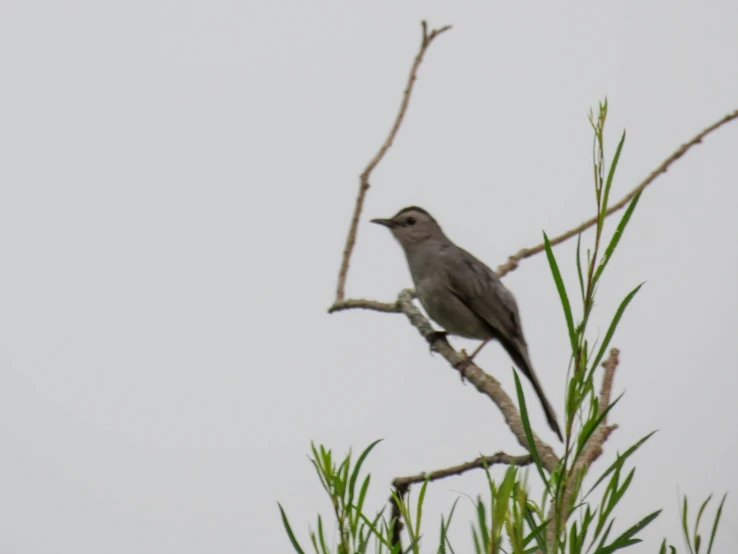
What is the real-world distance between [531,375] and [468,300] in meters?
0.91

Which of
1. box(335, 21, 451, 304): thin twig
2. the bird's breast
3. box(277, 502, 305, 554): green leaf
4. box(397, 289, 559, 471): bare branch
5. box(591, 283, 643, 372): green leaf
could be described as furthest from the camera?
the bird's breast

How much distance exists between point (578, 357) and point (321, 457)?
1.70 ft

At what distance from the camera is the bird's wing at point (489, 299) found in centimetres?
774

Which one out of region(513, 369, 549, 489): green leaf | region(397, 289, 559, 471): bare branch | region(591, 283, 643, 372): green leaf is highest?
region(397, 289, 559, 471): bare branch

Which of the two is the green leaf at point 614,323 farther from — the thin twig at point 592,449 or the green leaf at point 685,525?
the green leaf at point 685,525

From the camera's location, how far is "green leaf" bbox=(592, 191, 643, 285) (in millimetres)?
1310

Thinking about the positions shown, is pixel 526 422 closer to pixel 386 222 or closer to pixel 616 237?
pixel 616 237

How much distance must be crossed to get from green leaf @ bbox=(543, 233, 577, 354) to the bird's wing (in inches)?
246

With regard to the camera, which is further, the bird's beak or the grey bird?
the bird's beak

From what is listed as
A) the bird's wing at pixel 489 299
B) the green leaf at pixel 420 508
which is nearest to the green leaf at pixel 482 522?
the green leaf at pixel 420 508

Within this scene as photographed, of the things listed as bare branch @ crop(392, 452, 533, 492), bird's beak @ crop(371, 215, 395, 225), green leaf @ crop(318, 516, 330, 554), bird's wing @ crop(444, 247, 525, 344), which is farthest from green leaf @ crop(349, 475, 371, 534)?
bird's beak @ crop(371, 215, 395, 225)

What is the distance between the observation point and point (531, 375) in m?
7.23

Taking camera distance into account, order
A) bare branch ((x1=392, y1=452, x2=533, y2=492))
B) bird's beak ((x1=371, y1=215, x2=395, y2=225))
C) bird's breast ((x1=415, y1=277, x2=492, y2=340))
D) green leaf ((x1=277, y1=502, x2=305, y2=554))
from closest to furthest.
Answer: green leaf ((x1=277, y1=502, x2=305, y2=554)) < bare branch ((x1=392, y1=452, x2=533, y2=492)) < bird's breast ((x1=415, y1=277, x2=492, y2=340)) < bird's beak ((x1=371, y1=215, x2=395, y2=225))

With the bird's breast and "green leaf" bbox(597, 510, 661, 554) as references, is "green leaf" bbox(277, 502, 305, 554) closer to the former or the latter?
"green leaf" bbox(597, 510, 661, 554)
